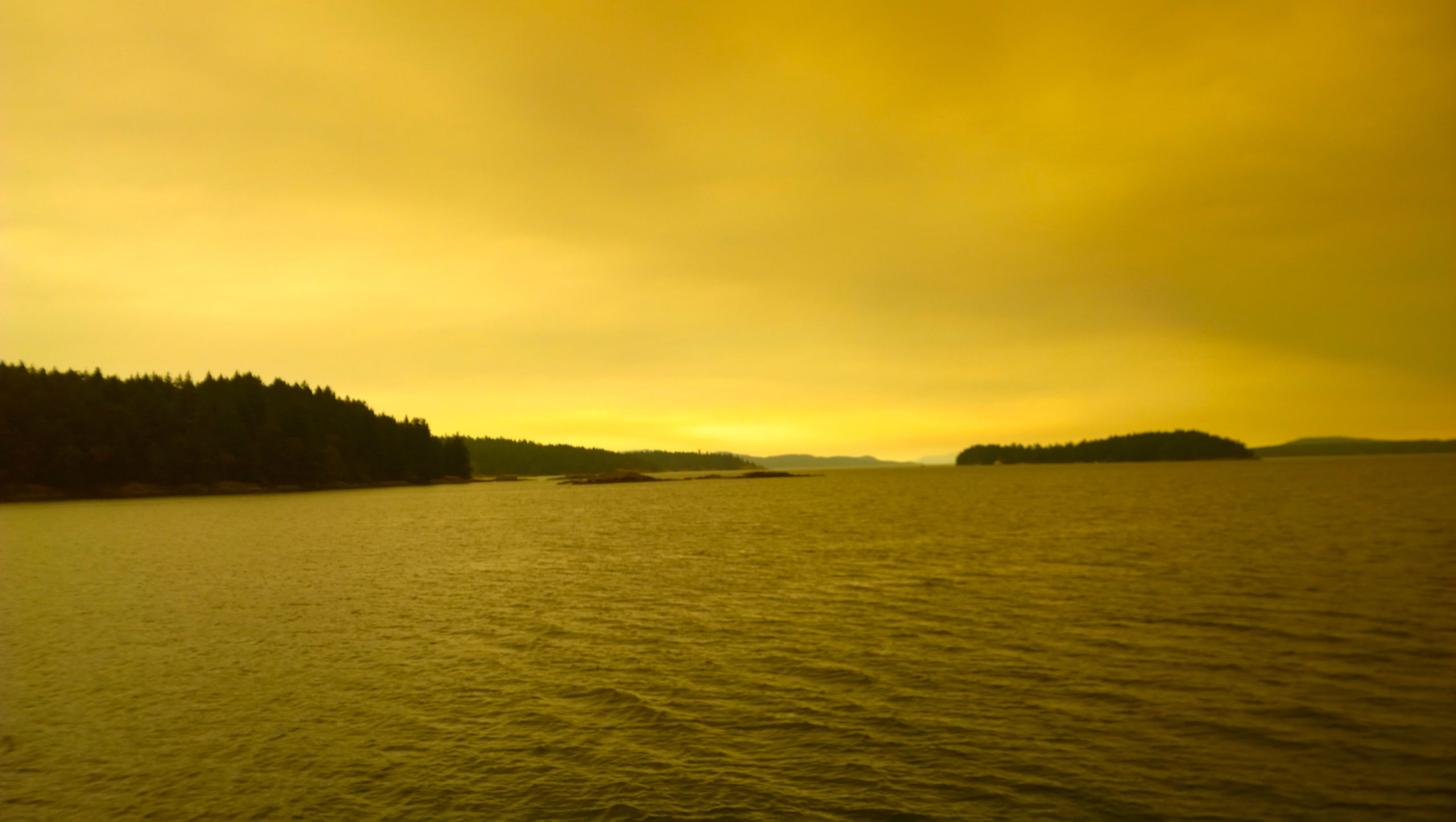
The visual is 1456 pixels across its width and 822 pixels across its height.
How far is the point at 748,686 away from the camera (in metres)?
24.1

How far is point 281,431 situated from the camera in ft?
632

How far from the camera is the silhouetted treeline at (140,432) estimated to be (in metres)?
151

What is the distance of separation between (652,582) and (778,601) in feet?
36.6

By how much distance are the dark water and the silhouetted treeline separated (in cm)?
12903

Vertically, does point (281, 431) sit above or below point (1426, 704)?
above

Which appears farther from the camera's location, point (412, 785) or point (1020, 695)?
point (1020, 695)

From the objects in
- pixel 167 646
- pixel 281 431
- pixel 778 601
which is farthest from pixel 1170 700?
pixel 281 431

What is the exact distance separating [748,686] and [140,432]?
649ft

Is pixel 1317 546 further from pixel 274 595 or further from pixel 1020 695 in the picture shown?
pixel 274 595

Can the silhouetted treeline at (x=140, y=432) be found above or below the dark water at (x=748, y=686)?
above

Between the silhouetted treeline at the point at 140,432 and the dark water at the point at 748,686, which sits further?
the silhouetted treeline at the point at 140,432

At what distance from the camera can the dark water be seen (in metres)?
16.3

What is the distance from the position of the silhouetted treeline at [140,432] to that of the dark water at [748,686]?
12903 centimetres

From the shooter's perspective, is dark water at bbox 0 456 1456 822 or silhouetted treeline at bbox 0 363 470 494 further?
silhouetted treeline at bbox 0 363 470 494
